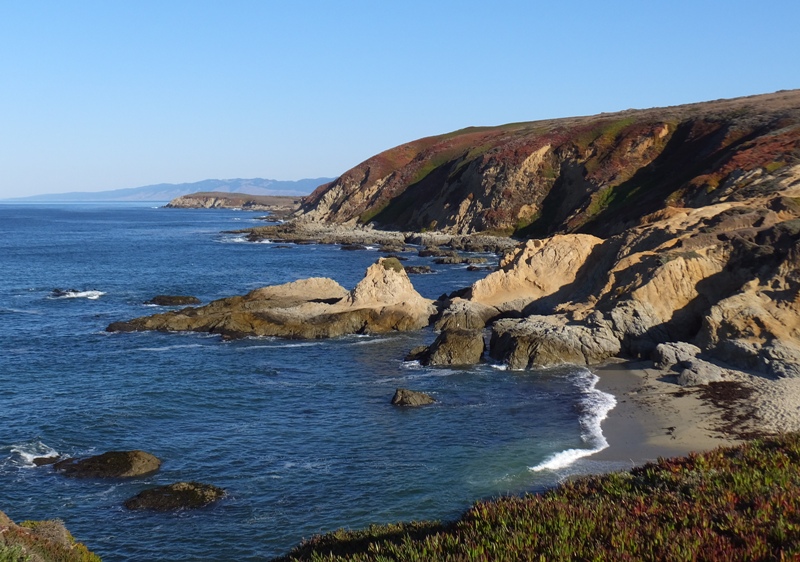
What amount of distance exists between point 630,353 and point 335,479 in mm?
21463

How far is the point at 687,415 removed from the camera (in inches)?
1212

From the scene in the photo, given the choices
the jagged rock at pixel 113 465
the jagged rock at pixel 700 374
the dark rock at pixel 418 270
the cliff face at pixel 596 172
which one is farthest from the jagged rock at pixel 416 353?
the dark rock at pixel 418 270

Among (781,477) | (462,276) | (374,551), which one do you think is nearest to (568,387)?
(781,477)

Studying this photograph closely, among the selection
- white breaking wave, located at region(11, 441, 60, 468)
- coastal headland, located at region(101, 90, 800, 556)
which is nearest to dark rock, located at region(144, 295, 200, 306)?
coastal headland, located at region(101, 90, 800, 556)

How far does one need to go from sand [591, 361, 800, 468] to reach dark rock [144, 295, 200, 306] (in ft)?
129

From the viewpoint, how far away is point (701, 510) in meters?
13.4

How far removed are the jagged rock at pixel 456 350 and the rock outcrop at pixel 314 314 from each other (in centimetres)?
968

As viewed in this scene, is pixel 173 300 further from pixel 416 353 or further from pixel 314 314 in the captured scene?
pixel 416 353

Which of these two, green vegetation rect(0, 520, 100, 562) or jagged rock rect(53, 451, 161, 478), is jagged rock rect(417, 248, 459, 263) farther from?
green vegetation rect(0, 520, 100, 562)

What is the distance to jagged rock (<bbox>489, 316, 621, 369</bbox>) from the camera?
134 ft

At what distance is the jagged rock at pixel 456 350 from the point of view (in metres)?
42.2

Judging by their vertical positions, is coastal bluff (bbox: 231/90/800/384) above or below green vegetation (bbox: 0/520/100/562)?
above

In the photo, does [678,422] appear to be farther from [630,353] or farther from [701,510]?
[701,510]

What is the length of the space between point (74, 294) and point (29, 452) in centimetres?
4587
